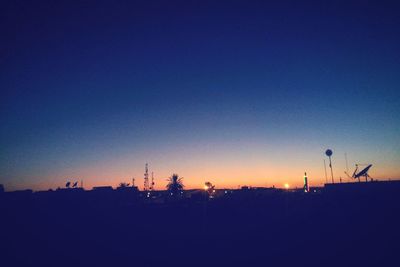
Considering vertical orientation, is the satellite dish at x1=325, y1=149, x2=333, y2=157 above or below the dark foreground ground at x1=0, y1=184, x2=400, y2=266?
above

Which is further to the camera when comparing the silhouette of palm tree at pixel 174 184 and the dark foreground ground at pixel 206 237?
the silhouette of palm tree at pixel 174 184

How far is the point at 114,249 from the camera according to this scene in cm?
2569

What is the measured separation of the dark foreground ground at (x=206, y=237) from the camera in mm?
21641

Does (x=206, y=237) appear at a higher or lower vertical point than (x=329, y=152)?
lower

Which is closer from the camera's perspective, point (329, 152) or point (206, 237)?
point (206, 237)

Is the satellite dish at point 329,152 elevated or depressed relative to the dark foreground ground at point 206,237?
elevated

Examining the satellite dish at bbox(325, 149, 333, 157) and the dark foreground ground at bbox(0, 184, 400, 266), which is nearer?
the dark foreground ground at bbox(0, 184, 400, 266)

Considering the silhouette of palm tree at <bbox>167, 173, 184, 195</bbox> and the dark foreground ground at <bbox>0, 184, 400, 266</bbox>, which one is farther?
the silhouette of palm tree at <bbox>167, 173, 184, 195</bbox>

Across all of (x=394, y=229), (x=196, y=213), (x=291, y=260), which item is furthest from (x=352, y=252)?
(x=196, y=213)

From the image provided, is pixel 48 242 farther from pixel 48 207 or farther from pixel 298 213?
pixel 298 213

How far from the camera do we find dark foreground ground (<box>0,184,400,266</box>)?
21641mm

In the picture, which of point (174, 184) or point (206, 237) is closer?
point (206, 237)

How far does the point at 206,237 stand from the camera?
27922 millimetres

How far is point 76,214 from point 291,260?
118 ft
